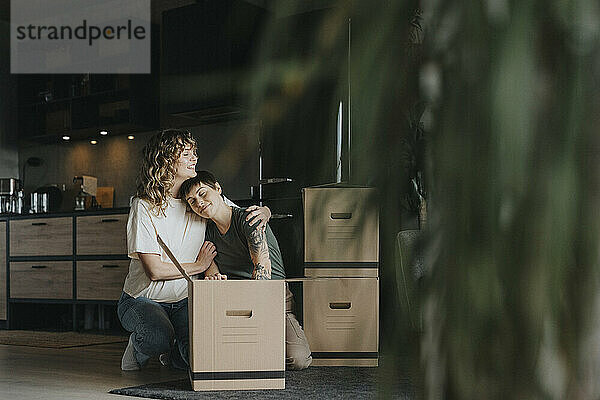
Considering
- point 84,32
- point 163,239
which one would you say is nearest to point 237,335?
point 163,239

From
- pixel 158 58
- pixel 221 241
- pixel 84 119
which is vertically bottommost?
pixel 221 241

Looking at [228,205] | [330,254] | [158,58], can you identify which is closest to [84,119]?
[158,58]

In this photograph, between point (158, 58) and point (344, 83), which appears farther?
point (158, 58)

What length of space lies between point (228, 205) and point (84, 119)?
10.2 feet

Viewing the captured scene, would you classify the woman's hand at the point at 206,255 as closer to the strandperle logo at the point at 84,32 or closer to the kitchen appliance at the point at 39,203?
the strandperle logo at the point at 84,32

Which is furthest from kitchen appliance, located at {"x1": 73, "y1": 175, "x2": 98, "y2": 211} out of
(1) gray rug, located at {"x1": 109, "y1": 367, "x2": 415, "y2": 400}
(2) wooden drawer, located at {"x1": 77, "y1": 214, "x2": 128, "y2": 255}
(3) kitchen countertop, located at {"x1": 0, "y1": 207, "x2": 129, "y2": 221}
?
(1) gray rug, located at {"x1": 109, "y1": 367, "x2": 415, "y2": 400}

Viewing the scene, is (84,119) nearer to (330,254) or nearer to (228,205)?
(228,205)

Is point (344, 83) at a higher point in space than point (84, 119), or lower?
lower

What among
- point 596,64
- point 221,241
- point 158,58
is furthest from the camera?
point 158,58

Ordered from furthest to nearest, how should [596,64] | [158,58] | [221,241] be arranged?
1. [158,58]
2. [221,241]
3. [596,64]

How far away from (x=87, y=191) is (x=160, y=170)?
3076 mm

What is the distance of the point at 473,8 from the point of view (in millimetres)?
378

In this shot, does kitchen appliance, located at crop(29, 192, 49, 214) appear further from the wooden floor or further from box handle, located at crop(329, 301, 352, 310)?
box handle, located at crop(329, 301, 352, 310)

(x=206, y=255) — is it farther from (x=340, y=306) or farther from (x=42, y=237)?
(x=42, y=237)
